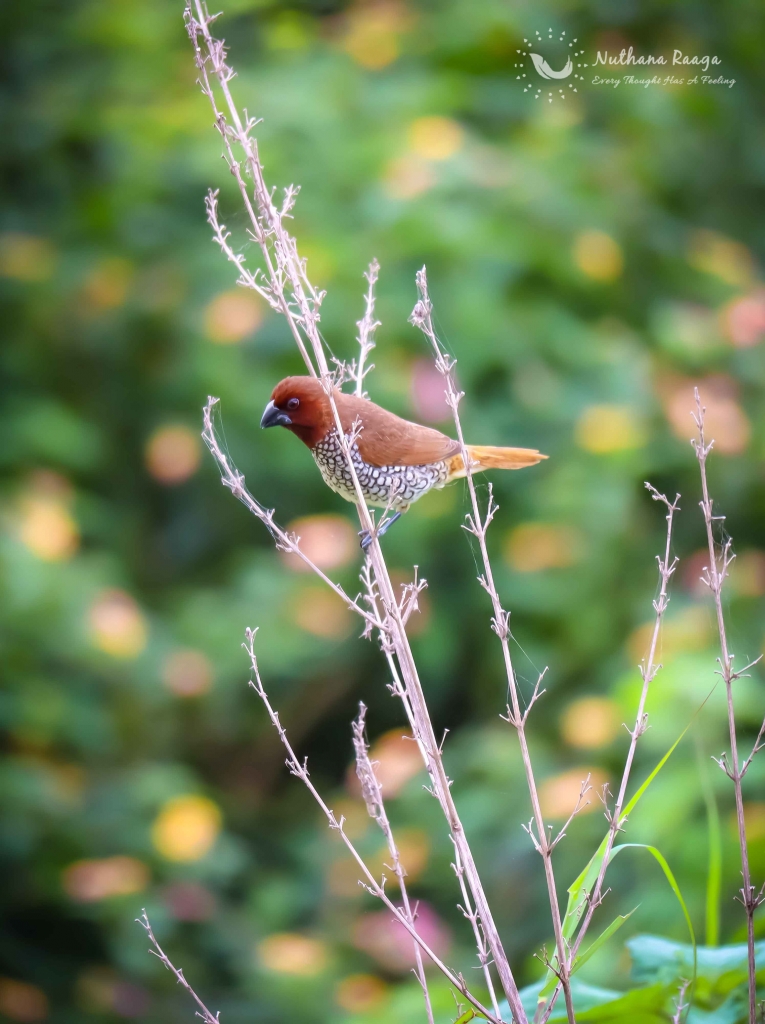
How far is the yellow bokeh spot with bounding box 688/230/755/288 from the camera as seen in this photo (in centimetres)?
361

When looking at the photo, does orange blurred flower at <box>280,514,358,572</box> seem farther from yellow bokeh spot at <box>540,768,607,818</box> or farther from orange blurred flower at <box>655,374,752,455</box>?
orange blurred flower at <box>655,374,752,455</box>

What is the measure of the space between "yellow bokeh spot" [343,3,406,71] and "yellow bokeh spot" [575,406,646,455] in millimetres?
1609

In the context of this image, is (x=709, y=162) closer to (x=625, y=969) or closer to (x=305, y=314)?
(x=625, y=969)

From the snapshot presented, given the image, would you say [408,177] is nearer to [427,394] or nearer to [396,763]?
[427,394]

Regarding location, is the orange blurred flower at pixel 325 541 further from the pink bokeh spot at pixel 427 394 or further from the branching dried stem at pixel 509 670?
the branching dried stem at pixel 509 670

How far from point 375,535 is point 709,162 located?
3.48 m

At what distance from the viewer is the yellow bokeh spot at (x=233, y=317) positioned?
124 inches

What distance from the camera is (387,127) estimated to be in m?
3.63

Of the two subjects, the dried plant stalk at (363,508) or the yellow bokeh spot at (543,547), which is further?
the yellow bokeh spot at (543,547)

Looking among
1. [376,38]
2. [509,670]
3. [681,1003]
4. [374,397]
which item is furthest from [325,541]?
[376,38]

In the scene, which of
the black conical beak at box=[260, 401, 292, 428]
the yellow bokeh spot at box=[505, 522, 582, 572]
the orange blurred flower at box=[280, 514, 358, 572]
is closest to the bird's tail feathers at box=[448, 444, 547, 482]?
the black conical beak at box=[260, 401, 292, 428]

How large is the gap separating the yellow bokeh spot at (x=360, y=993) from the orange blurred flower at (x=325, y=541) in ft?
3.95

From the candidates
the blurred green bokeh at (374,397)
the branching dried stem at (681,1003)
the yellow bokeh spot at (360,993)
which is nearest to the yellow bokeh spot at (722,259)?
the blurred green bokeh at (374,397)

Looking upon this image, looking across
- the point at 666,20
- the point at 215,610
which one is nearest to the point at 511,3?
the point at 666,20
